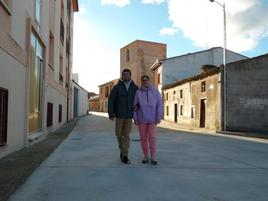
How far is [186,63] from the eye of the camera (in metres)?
47.5

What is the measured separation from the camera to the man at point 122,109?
8.55m

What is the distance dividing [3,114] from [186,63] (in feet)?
133

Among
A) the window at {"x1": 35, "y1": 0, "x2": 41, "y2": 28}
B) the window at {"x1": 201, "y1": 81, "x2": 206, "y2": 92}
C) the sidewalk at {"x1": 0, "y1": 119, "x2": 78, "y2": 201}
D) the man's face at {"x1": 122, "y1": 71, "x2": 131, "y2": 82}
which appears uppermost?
the window at {"x1": 35, "y1": 0, "x2": 41, "y2": 28}

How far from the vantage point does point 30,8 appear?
446 inches

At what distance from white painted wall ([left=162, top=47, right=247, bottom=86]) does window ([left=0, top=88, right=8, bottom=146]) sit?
3883cm

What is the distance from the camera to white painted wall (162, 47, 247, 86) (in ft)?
151

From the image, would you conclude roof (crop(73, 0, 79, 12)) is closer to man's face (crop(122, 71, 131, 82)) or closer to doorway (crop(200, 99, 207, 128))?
doorway (crop(200, 99, 207, 128))

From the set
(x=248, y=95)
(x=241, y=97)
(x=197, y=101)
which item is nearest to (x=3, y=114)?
(x=241, y=97)

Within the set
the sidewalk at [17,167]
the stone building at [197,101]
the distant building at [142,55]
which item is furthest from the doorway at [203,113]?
the distant building at [142,55]

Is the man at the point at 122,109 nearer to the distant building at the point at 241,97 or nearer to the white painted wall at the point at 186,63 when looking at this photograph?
the distant building at the point at 241,97

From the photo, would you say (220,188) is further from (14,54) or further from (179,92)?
(179,92)

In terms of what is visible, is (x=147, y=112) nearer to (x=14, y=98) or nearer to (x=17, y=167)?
(x=17, y=167)

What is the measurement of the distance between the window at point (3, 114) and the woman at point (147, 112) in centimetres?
259

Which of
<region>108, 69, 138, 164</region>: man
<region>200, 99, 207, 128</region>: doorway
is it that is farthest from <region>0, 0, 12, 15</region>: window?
<region>200, 99, 207, 128</region>: doorway
